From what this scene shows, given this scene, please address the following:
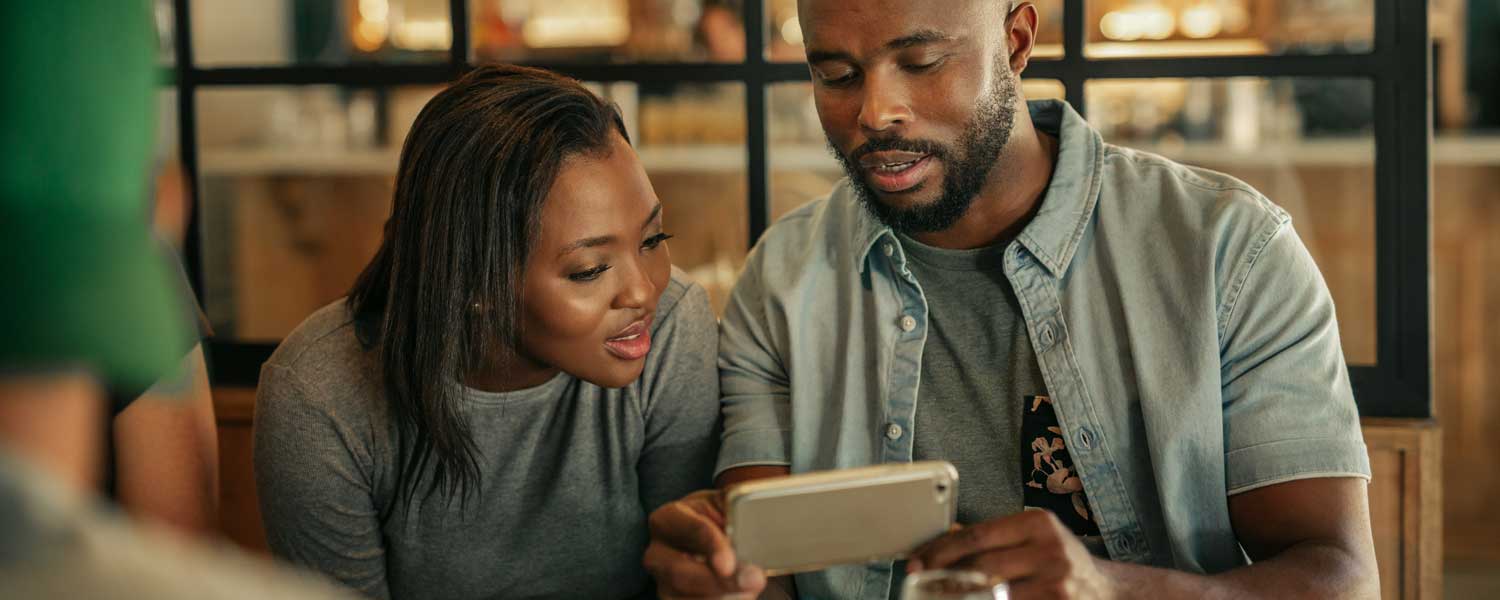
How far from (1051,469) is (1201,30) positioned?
176 centimetres

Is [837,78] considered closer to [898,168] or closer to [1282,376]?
[898,168]

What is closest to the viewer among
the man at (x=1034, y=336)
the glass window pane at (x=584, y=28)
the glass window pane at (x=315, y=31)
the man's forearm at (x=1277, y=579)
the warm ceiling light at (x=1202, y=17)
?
the man's forearm at (x=1277, y=579)

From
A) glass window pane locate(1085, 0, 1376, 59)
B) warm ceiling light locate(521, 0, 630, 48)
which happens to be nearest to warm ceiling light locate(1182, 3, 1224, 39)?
glass window pane locate(1085, 0, 1376, 59)

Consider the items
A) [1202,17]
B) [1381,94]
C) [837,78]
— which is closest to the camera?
[837,78]

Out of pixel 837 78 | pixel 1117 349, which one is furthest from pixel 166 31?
pixel 1117 349

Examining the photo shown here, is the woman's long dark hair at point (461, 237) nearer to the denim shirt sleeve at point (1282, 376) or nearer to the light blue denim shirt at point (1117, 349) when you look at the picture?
the light blue denim shirt at point (1117, 349)

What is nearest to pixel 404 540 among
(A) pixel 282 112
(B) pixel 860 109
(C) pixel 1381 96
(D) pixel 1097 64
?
(B) pixel 860 109

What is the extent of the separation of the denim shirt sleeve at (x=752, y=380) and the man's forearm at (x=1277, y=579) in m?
0.43

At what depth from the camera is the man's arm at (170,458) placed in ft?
4.51

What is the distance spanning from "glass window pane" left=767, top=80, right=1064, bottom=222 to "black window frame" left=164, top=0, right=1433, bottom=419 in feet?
0.14

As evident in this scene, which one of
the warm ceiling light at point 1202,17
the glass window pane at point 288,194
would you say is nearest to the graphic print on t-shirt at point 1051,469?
the glass window pane at point 288,194

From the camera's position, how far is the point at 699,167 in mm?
2592

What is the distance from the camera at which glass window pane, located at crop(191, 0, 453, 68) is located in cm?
194

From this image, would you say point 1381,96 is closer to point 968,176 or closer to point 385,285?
point 968,176
